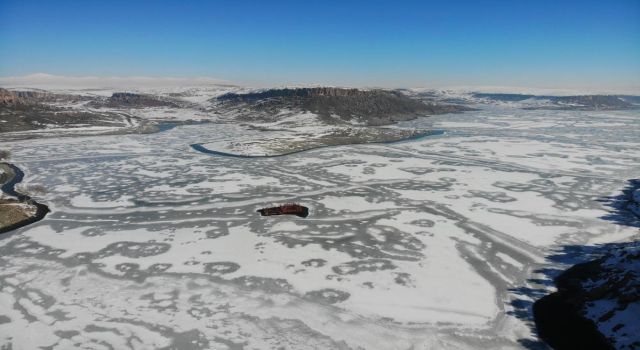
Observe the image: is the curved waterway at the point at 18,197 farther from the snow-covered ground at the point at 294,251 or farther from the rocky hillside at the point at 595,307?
the rocky hillside at the point at 595,307

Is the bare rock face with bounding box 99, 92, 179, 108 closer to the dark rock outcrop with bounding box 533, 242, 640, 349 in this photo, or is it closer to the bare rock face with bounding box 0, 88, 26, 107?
the bare rock face with bounding box 0, 88, 26, 107

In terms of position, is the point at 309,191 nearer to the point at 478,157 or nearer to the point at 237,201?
the point at 237,201

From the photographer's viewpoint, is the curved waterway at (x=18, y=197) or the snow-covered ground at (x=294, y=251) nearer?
the snow-covered ground at (x=294, y=251)

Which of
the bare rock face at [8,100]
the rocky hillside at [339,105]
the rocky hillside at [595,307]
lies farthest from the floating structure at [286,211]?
the bare rock face at [8,100]

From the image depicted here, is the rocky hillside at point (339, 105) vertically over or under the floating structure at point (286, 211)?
over

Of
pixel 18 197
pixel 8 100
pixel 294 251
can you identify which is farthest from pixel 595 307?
pixel 8 100

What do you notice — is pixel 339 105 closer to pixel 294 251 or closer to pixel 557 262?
pixel 294 251
